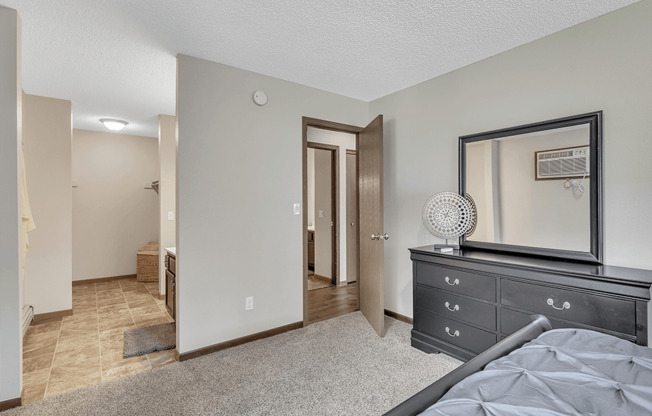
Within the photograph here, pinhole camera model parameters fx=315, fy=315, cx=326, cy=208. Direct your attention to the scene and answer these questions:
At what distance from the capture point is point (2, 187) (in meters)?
1.98

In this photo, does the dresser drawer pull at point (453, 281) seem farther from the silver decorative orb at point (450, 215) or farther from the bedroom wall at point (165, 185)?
the bedroom wall at point (165, 185)

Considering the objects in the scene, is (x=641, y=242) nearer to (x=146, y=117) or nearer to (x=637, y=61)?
(x=637, y=61)

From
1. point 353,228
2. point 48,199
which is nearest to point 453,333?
point 353,228

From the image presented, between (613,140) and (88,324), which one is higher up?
(613,140)

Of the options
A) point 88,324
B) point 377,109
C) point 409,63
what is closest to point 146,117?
point 88,324

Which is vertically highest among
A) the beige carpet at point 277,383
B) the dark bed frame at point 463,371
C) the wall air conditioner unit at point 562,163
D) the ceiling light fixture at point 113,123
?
the ceiling light fixture at point 113,123

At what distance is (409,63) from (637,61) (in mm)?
1492

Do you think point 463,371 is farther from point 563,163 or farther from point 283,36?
point 283,36

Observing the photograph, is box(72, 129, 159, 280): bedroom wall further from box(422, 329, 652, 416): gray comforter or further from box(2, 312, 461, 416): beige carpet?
box(422, 329, 652, 416): gray comforter

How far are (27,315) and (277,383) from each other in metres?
2.82

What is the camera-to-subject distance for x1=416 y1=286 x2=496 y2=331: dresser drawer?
2.27 meters

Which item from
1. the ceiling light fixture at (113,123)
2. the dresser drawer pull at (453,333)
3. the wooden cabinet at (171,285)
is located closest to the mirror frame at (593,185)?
the dresser drawer pull at (453,333)

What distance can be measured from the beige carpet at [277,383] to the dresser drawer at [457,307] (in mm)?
390

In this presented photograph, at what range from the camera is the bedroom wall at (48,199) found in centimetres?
348
